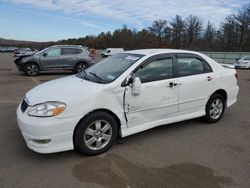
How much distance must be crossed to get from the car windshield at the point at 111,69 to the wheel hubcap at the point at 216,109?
78.9 inches

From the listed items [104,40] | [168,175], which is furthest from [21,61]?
[104,40]

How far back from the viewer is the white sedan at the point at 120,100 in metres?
3.71

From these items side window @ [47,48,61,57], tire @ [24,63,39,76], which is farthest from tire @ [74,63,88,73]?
tire @ [24,63,39,76]

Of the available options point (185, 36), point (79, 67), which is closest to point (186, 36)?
point (185, 36)

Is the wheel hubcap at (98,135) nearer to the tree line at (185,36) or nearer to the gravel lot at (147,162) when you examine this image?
the gravel lot at (147,162)

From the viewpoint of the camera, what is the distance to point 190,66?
5.18 meters

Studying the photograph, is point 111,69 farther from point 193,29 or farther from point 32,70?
point 193,29

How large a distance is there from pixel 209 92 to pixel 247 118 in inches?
53.3

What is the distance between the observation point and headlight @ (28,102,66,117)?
3.66m

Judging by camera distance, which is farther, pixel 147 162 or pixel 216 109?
pixel 216 109

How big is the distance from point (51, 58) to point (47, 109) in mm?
11389

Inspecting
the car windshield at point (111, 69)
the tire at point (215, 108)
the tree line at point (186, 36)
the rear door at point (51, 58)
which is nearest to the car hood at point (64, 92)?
the car windshield at point (111, 69)

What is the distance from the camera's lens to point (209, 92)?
17.6ft

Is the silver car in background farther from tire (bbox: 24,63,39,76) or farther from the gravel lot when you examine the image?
the gravel lot
